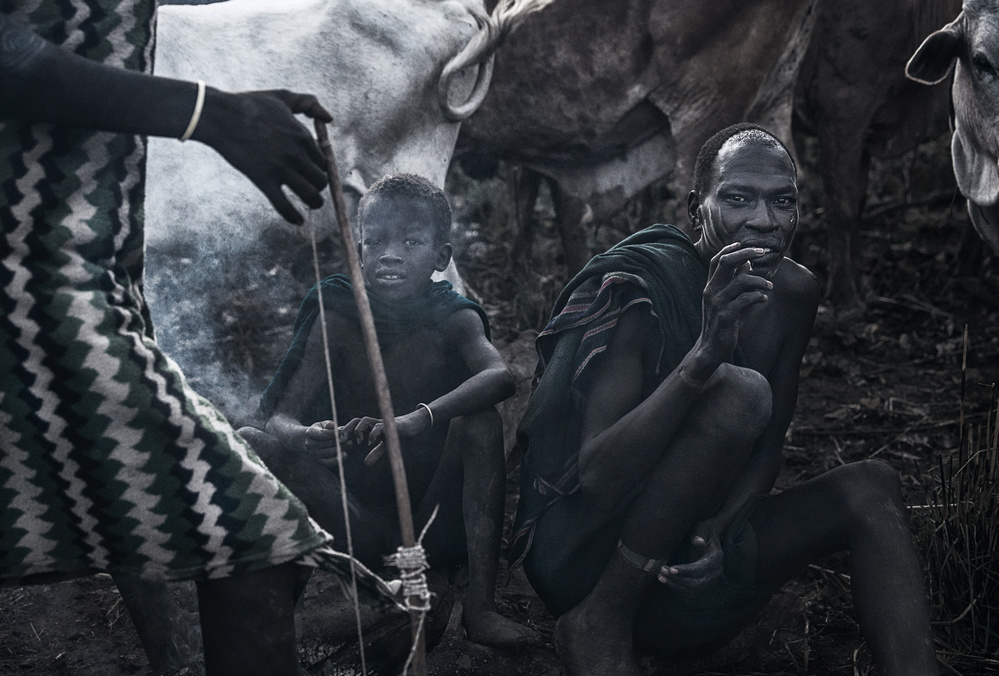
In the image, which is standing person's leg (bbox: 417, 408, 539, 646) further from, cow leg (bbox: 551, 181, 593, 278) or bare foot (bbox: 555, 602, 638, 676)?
cow leg (bbox: 551, 181, 593, 278)

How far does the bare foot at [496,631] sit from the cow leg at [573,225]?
2985mm

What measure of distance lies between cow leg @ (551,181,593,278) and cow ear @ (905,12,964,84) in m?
1.93

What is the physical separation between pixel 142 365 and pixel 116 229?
0.20 metres

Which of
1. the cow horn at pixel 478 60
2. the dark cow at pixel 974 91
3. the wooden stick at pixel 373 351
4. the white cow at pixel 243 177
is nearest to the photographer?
the wooden stick at pixel 373 351

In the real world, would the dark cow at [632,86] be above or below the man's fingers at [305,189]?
above

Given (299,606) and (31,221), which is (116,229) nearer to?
(31,221)

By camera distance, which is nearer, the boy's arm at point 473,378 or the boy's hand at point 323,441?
the boy's hand at point 323,441

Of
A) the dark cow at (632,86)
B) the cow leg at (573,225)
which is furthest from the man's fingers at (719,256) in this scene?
the cow leg at (573,225)

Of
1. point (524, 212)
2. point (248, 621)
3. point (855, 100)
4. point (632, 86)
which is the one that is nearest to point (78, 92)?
point (248, 621)

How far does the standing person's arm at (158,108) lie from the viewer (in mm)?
1320

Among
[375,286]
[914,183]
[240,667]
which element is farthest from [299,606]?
[914,183]

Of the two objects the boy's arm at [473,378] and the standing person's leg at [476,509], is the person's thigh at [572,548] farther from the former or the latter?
the boy's arm at [473,378]

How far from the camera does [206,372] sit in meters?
3.45

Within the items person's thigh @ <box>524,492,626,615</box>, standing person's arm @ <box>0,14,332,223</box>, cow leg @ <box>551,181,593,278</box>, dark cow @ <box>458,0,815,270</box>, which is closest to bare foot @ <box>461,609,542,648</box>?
person's thigh @ <box>524,492,626,615</box>
